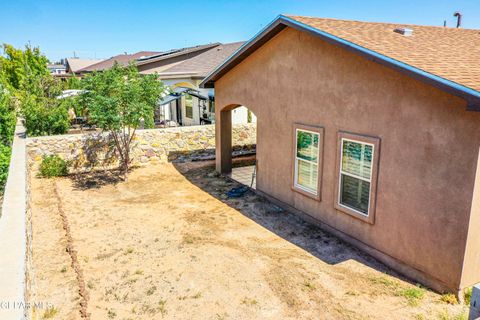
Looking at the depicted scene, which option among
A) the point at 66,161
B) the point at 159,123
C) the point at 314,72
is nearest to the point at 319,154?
the point at 314,72

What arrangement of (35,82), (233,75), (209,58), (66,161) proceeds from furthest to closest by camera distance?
(209,58), (35,82), (66,161), (233,75)

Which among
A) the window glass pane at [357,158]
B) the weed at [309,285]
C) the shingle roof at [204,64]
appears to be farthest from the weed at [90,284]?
the shingle roof at [204,64]

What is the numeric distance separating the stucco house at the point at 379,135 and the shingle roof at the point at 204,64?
39.6 ft

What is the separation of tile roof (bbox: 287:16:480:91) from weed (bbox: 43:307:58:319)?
23.8 ft

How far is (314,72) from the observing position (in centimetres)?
878

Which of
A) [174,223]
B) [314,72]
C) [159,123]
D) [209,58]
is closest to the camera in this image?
[314,72]

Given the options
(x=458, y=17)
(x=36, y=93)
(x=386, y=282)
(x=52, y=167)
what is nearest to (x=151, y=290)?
(x=386, y=282)

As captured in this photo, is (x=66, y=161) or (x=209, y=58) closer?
(x=66, y=161)

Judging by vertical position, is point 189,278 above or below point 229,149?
below

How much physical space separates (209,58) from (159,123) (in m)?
6.73

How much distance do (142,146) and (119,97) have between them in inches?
141

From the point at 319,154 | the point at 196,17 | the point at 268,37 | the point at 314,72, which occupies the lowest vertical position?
the point at 319,154

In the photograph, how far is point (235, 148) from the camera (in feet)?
55.5

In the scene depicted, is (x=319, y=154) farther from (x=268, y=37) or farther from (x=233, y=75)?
(x=233, y=75)
